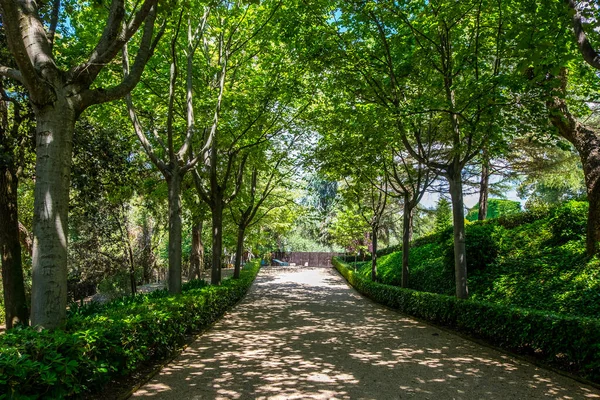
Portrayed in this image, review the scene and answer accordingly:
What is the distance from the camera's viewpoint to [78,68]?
4535 mm

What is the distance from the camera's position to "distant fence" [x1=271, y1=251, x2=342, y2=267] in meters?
50.8

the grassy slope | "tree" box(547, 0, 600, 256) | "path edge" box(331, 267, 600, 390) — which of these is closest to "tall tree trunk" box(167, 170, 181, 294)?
"path edge" box(331, 267, 600, 390)

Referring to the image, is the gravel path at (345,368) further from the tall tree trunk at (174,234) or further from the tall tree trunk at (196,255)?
the tall tree trunk at (196,255)

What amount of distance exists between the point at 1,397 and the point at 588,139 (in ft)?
38.8

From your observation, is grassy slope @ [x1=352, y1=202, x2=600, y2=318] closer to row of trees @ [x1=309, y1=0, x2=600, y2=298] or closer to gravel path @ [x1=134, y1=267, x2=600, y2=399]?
row of trees @ [x1=309, y1=0, x2=600, y2=298]

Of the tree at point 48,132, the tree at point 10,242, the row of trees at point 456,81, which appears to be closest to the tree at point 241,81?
the row of trees at point 456,81

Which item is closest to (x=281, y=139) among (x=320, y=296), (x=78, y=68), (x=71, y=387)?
(x=320, y=296)

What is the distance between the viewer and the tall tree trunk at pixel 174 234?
8625 mm

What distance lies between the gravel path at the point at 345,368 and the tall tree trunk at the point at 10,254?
3.42 meters

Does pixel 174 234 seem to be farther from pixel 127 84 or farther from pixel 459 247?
pixel 459 247

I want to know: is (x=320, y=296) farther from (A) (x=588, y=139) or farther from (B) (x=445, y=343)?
(A) (x=588, y=139)

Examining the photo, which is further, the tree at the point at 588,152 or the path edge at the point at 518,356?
the tree at the point at 588,152

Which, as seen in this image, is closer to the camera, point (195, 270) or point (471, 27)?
point (471, 27)

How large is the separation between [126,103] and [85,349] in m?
6.03
